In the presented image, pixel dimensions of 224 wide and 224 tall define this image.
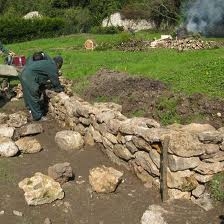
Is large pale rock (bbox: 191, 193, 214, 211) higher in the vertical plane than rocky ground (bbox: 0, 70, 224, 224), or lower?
higher

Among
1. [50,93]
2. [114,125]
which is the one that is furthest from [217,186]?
[50,93]

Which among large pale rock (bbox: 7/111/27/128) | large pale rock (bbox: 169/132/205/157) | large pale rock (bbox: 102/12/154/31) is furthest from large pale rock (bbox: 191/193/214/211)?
large pale rock (bbox: 102/12/154/31)

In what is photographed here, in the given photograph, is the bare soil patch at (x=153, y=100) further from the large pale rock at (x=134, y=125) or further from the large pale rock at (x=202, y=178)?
the large pale rock at (x=202, y=178)

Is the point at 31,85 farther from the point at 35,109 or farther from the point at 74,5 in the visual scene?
the point at 74,5

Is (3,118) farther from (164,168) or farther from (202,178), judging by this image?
(202,178)

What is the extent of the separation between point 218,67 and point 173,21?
85.5 feet

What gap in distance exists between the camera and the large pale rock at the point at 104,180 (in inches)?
300

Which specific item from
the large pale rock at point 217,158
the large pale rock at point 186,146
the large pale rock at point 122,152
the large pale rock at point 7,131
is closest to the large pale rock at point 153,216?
the large pale rock at point 186,146

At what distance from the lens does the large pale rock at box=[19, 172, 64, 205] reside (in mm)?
7283

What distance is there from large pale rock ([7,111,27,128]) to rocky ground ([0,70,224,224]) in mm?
511

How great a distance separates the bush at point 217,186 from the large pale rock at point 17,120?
16.2 feet

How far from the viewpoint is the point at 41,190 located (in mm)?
7344

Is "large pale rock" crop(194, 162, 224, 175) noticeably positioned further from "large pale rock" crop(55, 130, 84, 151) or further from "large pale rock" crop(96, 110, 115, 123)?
"large pale rock" crop(55, 130, 84, 151)

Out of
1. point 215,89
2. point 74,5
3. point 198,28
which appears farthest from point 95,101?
point 74,5
